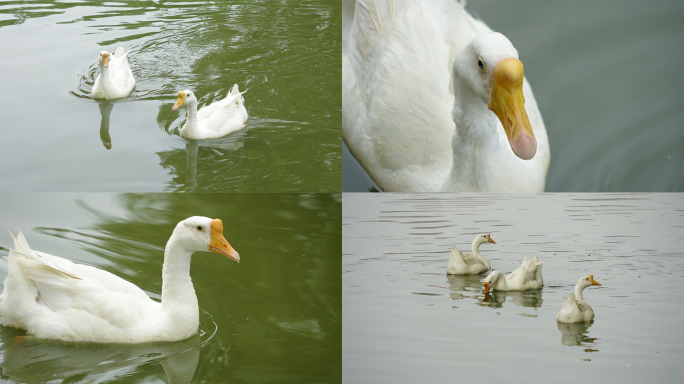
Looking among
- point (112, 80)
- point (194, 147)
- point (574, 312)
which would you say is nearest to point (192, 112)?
point (194, 147)

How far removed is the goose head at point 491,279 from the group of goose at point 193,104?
1.16 meters

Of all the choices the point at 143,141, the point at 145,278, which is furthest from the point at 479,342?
the point at 143,141

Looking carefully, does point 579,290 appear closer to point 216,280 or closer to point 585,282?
point 585,282

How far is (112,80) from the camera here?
2.24 m

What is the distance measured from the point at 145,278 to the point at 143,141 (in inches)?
20.7

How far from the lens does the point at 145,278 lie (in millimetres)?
2039

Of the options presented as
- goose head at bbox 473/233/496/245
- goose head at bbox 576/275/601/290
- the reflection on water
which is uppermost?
the reflection on water

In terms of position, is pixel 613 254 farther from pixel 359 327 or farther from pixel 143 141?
pixel 143 141

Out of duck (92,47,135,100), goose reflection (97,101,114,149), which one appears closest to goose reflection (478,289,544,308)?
goose reflection (97,101,114,149)

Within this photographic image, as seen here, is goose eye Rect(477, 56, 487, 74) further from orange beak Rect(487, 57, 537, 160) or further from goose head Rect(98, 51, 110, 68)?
goose head Rect(98, 51, 110, 68)

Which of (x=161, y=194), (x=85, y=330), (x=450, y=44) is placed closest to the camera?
(x=85, y=330)

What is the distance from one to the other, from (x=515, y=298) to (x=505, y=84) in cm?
94

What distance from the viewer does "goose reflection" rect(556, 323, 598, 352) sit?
→ 1804 millimetres

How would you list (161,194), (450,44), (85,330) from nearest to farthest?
(85,330), (450,44), (161,194)
